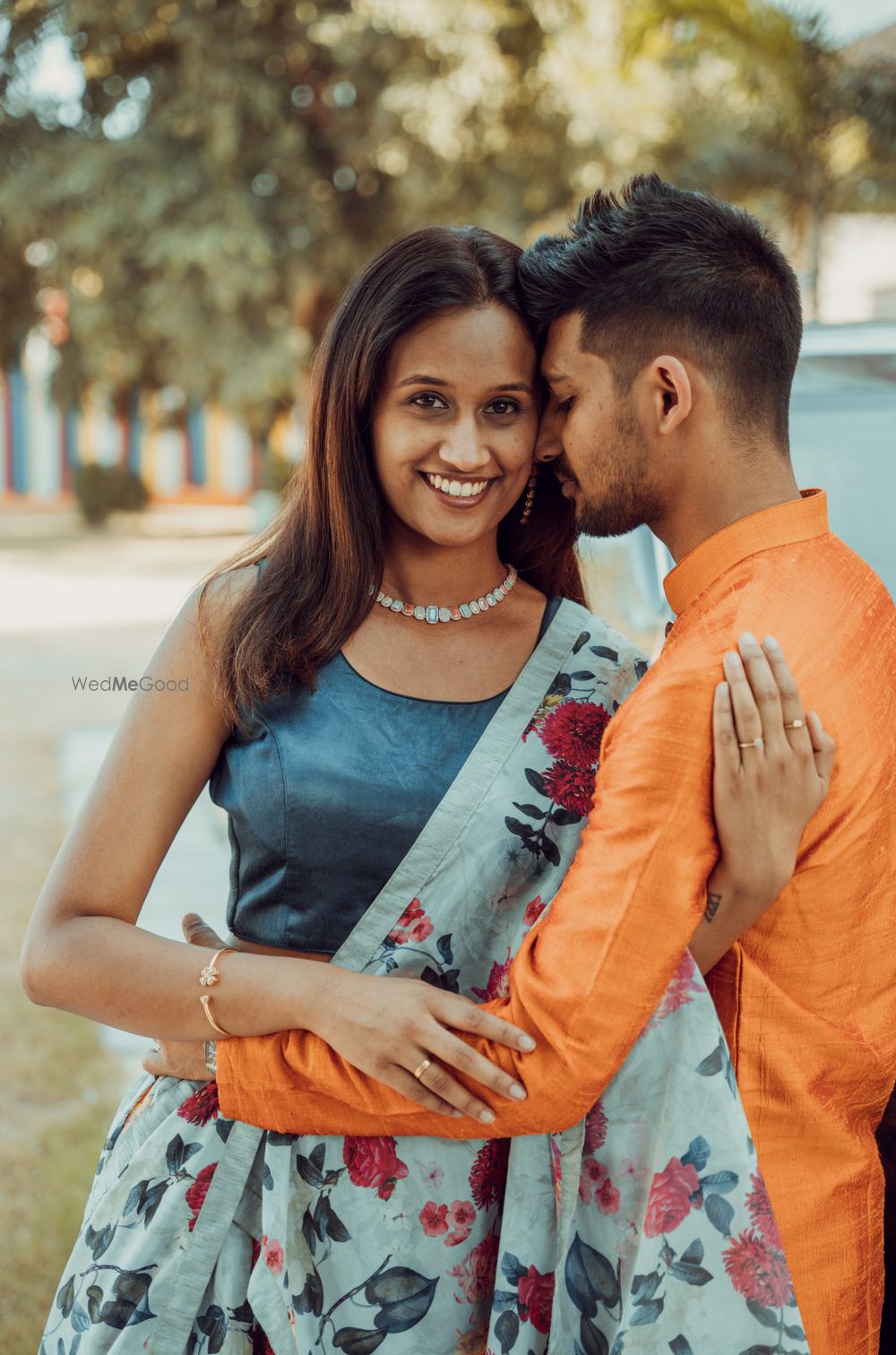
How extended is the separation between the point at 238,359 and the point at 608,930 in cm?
1837

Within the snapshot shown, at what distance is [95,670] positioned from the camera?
11297 mm

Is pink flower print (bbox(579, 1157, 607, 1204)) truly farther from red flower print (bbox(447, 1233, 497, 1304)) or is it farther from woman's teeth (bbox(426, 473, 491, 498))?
woman's teeth (bbox(426, 473, 491, 498))

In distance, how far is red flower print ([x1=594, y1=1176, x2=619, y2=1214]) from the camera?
1527 millimetres

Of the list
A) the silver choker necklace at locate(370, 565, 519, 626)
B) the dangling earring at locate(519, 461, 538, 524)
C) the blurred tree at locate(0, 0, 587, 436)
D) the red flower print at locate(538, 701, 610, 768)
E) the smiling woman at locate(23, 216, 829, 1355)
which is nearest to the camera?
the smiling woman at locate(23, 216, 829, 1355)

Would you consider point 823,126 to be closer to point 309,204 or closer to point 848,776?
point 309,204

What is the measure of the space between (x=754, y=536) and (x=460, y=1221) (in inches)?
37.1

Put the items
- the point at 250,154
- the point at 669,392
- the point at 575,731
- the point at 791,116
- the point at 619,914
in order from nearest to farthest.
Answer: the point at 619,914 → the point at 669,392 → the point at 575,731 → the point at 791,116 → the point at 250,154

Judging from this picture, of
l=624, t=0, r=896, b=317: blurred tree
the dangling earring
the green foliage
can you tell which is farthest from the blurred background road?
the dangling earring

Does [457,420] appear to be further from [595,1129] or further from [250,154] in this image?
[250,154]

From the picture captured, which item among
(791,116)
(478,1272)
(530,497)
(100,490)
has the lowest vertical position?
(100,490)

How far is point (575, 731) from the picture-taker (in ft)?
6.21

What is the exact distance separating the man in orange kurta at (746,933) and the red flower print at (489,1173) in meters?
0.15

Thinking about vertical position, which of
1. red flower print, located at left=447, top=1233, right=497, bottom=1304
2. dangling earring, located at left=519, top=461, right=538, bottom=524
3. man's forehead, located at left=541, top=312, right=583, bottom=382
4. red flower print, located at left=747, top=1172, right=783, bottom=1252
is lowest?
red flower print, located at left=447, top=1233, right=497, bottom=1304

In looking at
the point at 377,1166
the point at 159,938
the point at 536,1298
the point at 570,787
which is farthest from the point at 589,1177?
the point at 159,938
